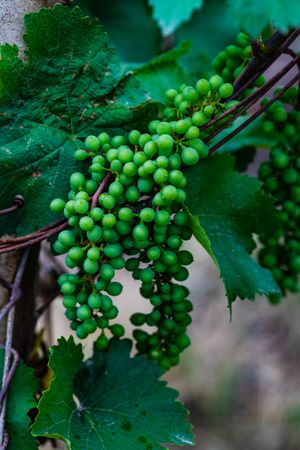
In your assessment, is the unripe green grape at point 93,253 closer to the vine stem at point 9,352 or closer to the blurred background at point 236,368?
the vine stem at point 9,352

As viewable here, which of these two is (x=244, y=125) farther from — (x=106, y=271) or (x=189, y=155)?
(x=106, y=271)

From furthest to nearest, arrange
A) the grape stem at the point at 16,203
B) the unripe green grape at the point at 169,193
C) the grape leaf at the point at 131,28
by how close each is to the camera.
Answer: the grape leaf at the point at 131,28 → the grape stem at the point at 16,203 → the unripe green grape at the point at 169,193

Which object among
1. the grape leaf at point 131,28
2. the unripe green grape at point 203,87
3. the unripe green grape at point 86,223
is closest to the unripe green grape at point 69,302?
the unripe green grape at point 86,223

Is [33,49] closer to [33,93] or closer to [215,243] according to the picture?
[33,93]

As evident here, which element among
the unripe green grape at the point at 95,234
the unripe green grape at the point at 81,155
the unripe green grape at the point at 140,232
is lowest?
the unripe green grape at the point at 140,232

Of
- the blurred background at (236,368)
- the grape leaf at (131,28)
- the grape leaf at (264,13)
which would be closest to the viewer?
the grape leaf at (264,13)

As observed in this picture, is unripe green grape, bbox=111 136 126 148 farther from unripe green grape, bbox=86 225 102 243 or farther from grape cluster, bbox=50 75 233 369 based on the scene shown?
unripe green grape, bbox=86 225 102 243

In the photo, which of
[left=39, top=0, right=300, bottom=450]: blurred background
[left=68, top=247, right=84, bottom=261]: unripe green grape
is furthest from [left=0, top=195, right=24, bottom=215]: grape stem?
[left=39, top=0, right=300, bottom=450]: blurred background

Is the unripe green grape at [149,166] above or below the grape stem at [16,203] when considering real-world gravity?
below

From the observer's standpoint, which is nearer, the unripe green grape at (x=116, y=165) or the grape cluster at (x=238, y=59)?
the unripe green grape at (x=116, y=165)
